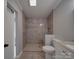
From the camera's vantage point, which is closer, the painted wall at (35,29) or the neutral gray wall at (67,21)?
the neutral gray wall at (67,21)

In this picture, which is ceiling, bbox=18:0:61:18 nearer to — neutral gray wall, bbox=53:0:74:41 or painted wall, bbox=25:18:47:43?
neutral gray wall, bbox=53:0:74:41

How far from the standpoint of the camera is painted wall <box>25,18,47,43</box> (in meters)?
8.73

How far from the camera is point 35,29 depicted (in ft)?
29.1

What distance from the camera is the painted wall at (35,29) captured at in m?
8.73

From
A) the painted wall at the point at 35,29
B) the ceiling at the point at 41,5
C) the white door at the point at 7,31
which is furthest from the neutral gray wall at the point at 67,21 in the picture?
the painted wall at the point at 35,29

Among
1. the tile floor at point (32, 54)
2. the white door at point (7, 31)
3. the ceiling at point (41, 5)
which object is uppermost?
the ceiling at point (41, 5)

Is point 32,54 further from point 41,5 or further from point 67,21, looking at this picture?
point 67,21

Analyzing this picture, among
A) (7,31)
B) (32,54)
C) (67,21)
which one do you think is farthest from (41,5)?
(7,31)

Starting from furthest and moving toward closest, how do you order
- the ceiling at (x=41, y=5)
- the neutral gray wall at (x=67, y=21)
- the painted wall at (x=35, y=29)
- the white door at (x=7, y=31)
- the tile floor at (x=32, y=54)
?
the painted wall at (x=35, y=29), the tile floor at (x=32, y=54), the ceiling at (x=41, y=5), the neutral gray wall at (x=67, y=21), the white door at (x=7, y=31)

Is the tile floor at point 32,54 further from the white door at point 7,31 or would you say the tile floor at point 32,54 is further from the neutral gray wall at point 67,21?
the white door at point 7,31

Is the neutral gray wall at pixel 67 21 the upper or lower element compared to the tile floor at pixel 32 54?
upper

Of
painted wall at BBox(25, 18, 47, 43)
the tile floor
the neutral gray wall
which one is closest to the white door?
the neutral gray wall
